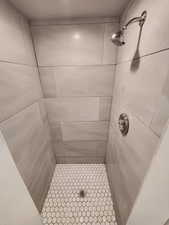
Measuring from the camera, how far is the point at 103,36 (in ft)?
3.08

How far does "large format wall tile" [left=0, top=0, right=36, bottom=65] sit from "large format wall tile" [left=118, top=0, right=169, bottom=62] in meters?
0.83

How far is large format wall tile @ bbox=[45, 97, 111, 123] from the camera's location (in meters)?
1.19

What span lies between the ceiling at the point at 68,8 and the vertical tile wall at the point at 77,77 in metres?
0.06

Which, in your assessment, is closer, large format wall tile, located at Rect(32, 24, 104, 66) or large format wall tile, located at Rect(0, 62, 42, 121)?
large format wall tile, located at Rect(0, 62, 42, 121)

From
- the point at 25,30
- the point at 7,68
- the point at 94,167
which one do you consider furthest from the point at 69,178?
the point at 25,30

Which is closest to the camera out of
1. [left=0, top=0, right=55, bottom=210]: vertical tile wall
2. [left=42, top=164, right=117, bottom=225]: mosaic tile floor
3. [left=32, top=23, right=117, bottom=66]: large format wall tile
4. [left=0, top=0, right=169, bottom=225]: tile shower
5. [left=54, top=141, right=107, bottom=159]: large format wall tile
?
[left=0, top=0, right=169, bottom=225]: tile shower

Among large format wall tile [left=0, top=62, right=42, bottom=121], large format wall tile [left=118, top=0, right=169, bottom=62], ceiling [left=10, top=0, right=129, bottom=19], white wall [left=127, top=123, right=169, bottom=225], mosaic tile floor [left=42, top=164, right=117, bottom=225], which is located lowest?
mosaic tile floor [left=42, top=164, right=117, bottom=225]

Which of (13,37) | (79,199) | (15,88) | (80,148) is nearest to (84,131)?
(80,148)

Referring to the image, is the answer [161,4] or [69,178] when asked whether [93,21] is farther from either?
[69,178]

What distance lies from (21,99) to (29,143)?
38 centimetres

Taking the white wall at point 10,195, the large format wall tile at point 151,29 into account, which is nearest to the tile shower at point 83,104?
the large format wall tile at point 151,29

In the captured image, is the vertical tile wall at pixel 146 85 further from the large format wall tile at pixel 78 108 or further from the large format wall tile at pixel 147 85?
the large format wall tile at pixel 78 108

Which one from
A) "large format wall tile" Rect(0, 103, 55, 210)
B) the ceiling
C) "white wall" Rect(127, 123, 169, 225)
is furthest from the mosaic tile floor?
the ceiling

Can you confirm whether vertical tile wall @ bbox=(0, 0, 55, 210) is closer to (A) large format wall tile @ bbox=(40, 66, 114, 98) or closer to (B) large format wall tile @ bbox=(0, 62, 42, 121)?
(B) large format wall tile @ bbox=(0, 62, 42, 121)
